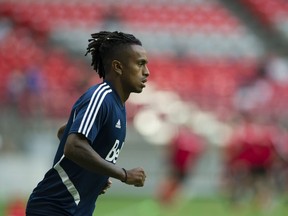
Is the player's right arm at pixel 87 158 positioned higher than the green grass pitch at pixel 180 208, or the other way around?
the green grass pitch at pixel 180 208

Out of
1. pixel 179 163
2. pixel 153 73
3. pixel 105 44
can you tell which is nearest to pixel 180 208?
pixel 179 163

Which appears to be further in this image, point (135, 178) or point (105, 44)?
point (105, 44)

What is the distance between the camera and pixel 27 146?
56.3ft

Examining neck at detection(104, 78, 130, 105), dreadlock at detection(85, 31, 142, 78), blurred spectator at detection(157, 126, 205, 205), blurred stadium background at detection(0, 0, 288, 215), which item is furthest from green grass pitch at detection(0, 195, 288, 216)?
neck at detection(104, 78, 130, 105)

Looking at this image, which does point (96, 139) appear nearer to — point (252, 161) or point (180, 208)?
point (180, 208)

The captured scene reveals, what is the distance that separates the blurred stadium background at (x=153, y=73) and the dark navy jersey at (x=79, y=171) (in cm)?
1032

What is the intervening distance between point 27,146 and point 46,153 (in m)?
0.58

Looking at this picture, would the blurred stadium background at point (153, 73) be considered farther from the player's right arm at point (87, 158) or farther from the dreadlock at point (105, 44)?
the player's right arm at point (87, 158)

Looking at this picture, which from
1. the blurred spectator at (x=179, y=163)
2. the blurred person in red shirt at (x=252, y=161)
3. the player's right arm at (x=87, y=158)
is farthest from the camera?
the blurred spectator at (x=179, y=163)

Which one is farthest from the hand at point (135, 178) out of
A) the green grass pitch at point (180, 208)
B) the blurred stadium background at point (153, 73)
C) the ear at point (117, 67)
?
the blurred stadium background at point (153, 73)

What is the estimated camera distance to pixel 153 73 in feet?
A: 70.8

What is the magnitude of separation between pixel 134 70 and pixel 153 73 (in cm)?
1589

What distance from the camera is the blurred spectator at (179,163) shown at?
55.1 ft

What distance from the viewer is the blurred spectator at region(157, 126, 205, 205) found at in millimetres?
16797
